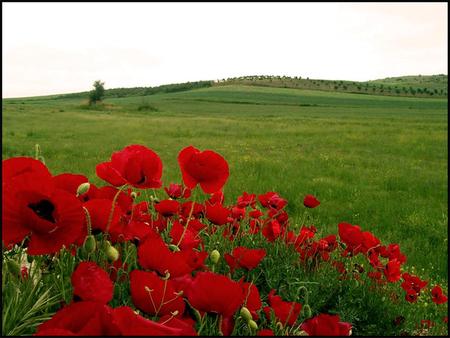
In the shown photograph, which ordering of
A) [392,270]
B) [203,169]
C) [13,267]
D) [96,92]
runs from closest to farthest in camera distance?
[13,267] → [203,169] → [392,270] → [96,92]

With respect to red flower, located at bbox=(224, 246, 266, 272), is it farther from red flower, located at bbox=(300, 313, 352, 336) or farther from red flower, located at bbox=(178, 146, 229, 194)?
red flower, located at bbox=(300, 313, 352, 336)

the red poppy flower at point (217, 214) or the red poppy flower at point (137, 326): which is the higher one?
the red poppy flower at point (137, 326)

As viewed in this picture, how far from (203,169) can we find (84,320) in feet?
2.37

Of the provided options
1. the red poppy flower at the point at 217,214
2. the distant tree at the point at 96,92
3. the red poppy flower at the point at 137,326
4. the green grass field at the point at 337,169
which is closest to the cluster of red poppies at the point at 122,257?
the red poppy flower at the point at 137,326

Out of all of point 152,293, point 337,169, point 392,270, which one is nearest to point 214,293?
point 152,293

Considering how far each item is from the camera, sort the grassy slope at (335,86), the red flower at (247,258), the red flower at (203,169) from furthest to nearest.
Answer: the grassy slope at (335,86)
the red flower at (247,258)
the red flower at (203,169)

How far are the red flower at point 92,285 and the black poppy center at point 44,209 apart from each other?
0.45ft

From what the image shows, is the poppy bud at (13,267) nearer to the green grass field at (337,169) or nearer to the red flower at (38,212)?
the red flower at (38,212)

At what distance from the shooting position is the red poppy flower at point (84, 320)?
2.63 ft

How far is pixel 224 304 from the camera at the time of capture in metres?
1.03

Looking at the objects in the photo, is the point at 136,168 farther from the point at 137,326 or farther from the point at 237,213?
the point at 237,213

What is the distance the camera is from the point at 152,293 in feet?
3.56

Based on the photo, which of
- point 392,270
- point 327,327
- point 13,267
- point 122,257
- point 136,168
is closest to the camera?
point 327,327

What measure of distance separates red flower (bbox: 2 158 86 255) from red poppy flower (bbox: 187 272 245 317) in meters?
0.30
